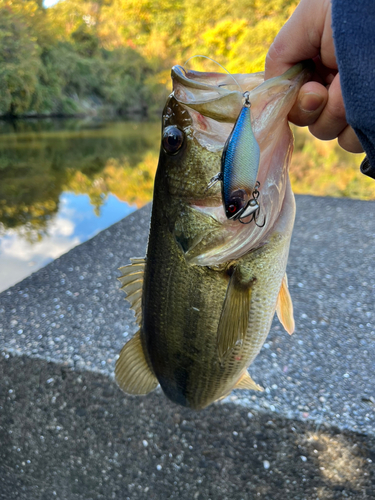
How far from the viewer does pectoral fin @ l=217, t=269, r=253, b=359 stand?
3.67ft

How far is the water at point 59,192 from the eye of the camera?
5.12m

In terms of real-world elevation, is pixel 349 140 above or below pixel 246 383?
above

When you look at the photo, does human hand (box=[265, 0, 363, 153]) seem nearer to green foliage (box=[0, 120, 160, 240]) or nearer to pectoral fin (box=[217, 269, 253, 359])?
pectoral fin (box=[217, 269, 253, 359])

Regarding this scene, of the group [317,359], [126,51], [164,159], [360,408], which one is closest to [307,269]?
[317,359]

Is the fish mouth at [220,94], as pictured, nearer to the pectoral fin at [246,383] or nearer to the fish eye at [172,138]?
the fish eye at [172,138]

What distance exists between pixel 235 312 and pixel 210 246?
227 mm

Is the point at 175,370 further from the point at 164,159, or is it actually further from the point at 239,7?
the point at 239,7

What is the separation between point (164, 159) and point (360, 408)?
4.66 feet

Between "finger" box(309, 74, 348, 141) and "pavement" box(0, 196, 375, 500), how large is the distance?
3.94 ft

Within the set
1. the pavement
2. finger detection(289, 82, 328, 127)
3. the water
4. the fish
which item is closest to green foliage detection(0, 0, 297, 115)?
the water

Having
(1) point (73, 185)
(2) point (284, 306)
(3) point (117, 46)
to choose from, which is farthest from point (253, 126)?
(3) point (117, 46)

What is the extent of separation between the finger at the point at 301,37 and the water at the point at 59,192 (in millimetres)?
3793

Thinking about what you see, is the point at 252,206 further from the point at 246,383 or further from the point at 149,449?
the point at 149,449

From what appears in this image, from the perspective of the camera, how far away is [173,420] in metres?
1.72
